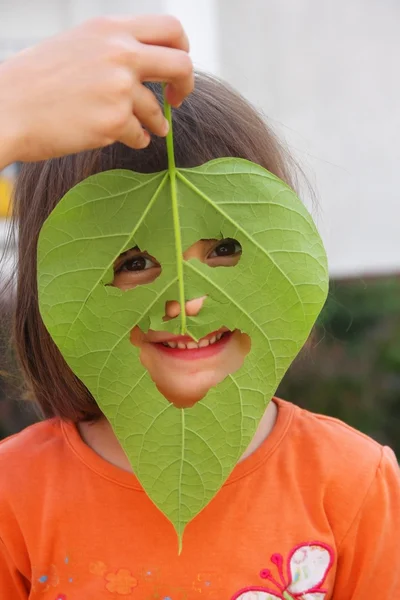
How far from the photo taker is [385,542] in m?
0.79

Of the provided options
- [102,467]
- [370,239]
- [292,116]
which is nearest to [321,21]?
[292,116]

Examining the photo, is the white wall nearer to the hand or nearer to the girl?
the girl

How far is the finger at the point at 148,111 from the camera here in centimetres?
54

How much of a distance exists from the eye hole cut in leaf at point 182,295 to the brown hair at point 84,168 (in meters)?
0.14

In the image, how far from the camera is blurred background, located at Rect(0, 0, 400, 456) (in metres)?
2.21

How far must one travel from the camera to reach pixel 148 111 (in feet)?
1.81

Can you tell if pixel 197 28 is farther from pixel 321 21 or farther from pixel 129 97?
pixel 129 97

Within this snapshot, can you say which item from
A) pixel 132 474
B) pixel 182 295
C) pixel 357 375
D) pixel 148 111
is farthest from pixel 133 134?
pixel 357 375

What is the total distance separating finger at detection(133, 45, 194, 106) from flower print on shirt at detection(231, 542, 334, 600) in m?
0.48

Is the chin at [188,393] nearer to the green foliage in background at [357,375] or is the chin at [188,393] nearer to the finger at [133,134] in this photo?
the finger at [133,134]

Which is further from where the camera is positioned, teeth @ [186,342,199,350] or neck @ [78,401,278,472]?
neck @ [78,401,278,472]

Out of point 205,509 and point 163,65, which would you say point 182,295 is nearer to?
point 163,65

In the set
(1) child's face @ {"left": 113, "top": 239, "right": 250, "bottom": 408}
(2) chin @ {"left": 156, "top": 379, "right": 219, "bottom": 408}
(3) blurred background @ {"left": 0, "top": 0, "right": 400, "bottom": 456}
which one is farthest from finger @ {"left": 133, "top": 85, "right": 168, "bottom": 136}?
(3) blurred background @ {"left": 0, "top": 0, "right": 400, "bottom": 456}

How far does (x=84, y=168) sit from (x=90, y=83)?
0.80 ft
